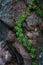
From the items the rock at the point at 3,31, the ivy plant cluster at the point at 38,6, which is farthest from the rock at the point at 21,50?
the ivy plant cluster at the point at 38,6

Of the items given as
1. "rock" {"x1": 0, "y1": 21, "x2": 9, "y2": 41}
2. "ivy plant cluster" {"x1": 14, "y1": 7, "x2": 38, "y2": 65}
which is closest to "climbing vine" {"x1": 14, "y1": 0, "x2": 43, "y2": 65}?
"ivy plant cluster" {"x1": 14, "y1": 7, "x2": 38, "y2": 65}

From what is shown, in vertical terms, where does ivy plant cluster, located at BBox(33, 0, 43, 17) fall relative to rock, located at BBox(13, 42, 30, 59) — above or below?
above

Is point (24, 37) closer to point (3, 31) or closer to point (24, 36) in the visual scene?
point (24, 36)

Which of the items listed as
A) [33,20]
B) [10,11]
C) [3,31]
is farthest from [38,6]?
[3,31]

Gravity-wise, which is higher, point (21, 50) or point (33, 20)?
point (33, 20)

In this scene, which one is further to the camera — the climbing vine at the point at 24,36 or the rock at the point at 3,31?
the rock at the point at 3,31

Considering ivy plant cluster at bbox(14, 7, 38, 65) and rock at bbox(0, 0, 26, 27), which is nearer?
ivy plant cluster at bbox(14, 7, 38, 65)

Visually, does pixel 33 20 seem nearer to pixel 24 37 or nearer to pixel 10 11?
pixel 24 37

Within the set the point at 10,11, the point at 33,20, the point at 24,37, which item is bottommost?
the point at 24,37

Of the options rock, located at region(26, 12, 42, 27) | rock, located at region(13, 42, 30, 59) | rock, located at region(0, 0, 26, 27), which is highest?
rock, located at region(0, 0, 26, 27)

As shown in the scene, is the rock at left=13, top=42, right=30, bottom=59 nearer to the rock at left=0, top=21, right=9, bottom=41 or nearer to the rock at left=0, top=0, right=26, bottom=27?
the rock at left=0, top=21, right=9, bottom=41

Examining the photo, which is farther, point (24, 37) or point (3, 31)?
point (3, 31)

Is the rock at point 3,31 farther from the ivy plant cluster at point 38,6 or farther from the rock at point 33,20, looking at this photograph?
the ivy plant cluster at point 38,6
